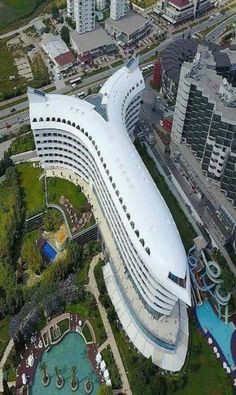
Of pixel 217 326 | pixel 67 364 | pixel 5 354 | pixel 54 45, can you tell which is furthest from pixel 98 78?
pixel 67 364

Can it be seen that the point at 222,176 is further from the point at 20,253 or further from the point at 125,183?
the point at 20,253

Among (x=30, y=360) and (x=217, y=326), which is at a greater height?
(x=30, y=360)

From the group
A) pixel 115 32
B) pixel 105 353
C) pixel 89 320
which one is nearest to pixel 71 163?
pixel 89 320

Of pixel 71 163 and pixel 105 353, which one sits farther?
pixel 71 163

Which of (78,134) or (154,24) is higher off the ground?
(154,24)

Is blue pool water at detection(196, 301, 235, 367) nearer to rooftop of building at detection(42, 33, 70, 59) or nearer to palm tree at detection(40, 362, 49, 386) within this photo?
palm tree at detection(40, 362, 49, 386)

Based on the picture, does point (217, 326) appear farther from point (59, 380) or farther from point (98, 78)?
point (98, 78)

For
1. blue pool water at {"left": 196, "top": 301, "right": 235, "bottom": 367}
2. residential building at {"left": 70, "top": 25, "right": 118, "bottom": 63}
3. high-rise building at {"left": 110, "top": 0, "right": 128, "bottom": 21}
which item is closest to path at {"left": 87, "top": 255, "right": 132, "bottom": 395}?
blue pool water at {"left": 196, "top": 301, "right": 235, "bottom": 367}

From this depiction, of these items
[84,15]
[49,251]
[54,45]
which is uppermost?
[84,15]
